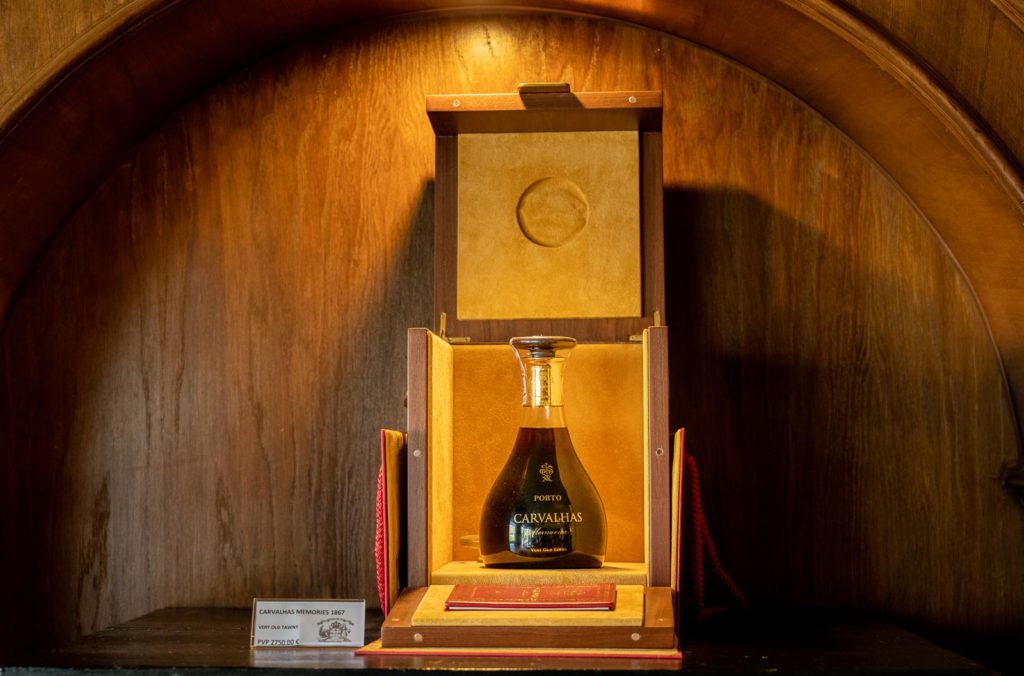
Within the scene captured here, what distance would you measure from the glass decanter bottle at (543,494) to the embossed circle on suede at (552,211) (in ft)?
0.62

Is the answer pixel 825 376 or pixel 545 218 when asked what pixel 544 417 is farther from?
pixel 825 376

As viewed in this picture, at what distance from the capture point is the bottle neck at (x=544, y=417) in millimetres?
1312

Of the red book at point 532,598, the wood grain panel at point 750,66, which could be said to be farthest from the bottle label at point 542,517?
the wood grain panel at point 750,66

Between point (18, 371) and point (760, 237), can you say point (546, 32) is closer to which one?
→ point (760, 237)

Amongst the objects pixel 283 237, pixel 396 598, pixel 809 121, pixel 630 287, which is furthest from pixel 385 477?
pixel 809 121

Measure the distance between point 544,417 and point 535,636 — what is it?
0.32 meters

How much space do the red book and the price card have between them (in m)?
0.10

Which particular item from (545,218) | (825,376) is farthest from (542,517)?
(825,376)

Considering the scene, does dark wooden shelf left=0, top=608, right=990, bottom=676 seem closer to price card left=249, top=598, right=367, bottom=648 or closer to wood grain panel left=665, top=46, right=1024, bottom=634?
price card left=249, top=598, right=367, bottom=648

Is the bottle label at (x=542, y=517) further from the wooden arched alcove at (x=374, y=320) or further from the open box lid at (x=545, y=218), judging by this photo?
the wooden arched alcove at (x=374, y=320)

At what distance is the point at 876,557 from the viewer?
1513 millimetres

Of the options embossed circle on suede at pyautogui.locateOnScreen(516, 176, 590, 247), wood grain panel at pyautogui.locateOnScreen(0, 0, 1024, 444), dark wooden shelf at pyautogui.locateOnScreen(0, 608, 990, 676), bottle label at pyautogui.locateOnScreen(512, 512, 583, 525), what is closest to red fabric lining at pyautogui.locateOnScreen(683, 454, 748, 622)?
dark wooden shelf at pyautogui.locateOnScreen(0, 608, 990, 676)

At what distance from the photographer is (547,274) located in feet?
4.57

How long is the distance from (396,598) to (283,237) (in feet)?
2.15
